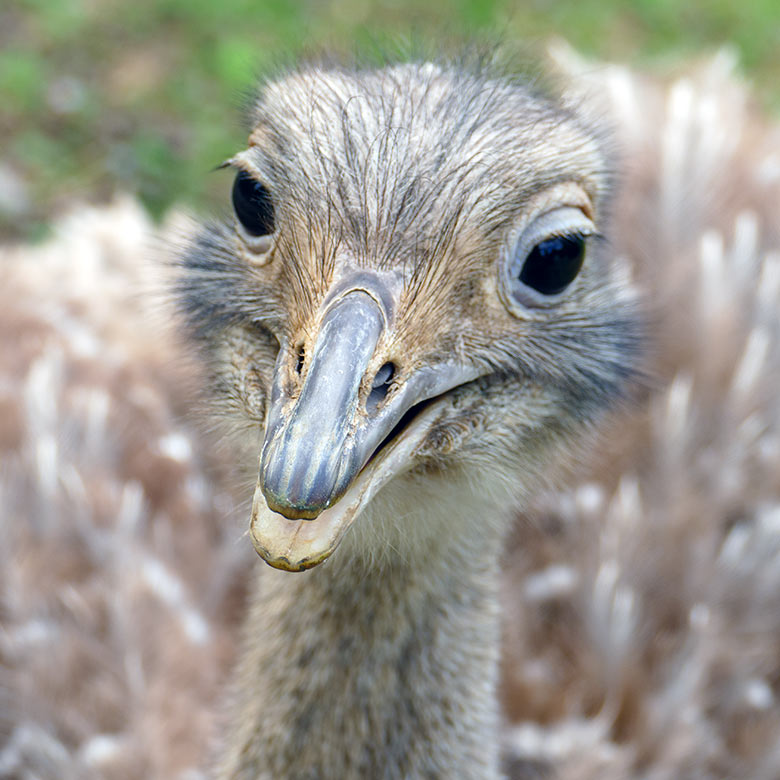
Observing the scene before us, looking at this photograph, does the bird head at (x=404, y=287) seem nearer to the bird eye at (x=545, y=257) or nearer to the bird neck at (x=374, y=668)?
the bird eye at (x=545, y=257)

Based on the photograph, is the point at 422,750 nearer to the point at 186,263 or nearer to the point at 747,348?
the point at 186,263

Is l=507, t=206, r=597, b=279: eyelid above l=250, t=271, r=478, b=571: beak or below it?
above

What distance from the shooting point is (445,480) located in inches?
60.4

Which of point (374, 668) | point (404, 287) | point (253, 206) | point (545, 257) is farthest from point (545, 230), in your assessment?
point (374, 668)

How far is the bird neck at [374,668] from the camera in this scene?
64.4 inches

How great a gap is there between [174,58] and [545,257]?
10.9 ft

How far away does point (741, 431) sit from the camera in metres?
2.52

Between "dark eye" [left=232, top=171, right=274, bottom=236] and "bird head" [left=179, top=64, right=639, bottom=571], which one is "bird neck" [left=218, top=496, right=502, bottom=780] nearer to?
"bird head" [left=179, top=64, right=639, bottom=571]

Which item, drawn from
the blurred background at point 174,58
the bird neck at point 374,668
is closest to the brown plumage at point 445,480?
the bird neck at point 374,668

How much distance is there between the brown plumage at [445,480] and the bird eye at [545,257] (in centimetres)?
3

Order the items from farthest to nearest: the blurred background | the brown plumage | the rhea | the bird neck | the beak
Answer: the blurred background → the bird neck → the brown plumage → the rhea → the beak

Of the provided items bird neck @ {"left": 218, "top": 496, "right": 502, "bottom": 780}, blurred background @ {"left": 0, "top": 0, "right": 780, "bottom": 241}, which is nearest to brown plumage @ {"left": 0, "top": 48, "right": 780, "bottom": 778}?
bird neck @ {"left": 218, "top": 496, "right": 502, "bottom": 780}

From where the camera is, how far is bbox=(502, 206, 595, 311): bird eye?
5.15ft

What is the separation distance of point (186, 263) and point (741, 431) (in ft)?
4.19
